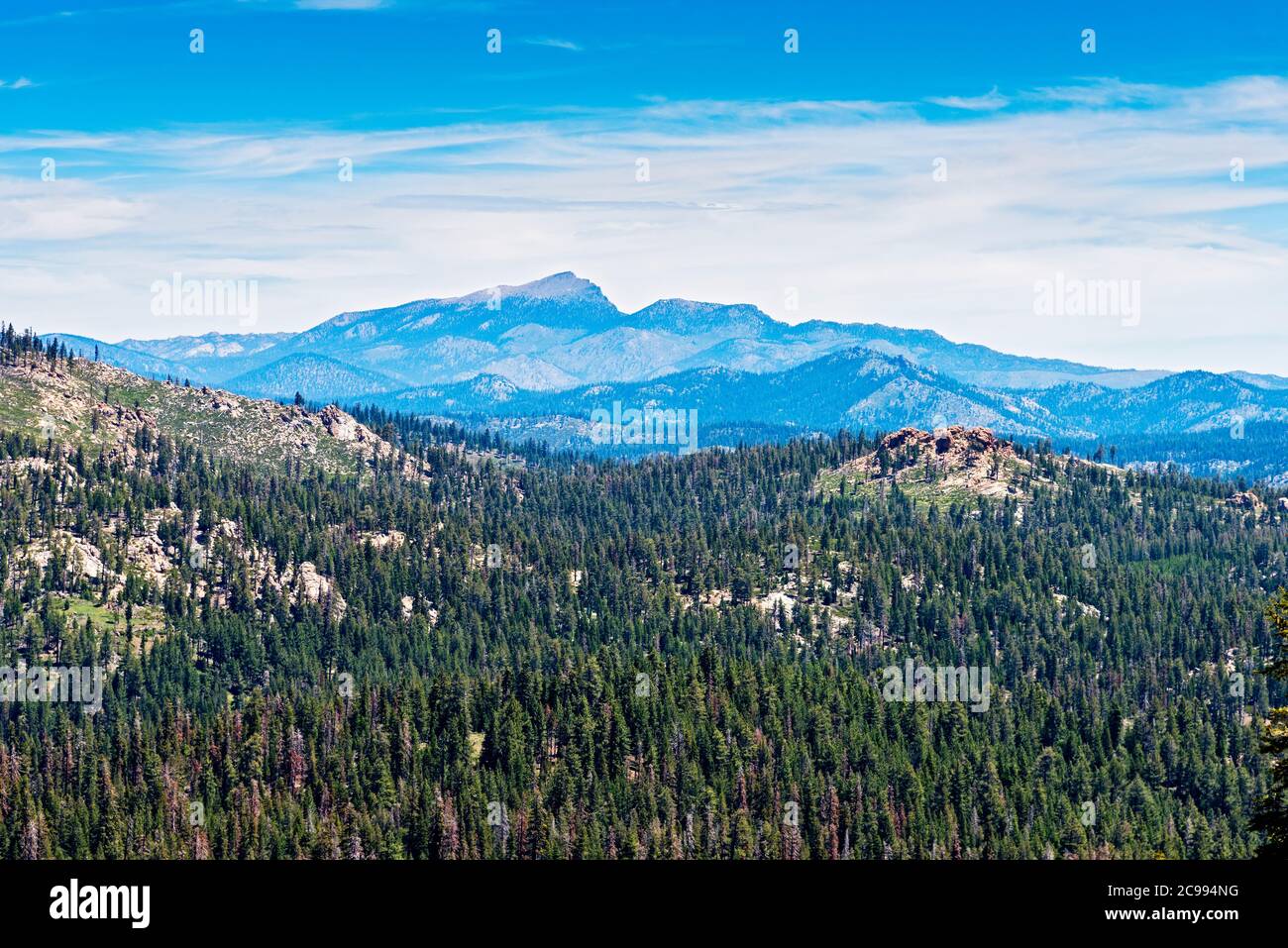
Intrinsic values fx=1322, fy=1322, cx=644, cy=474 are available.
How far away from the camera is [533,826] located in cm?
19800
